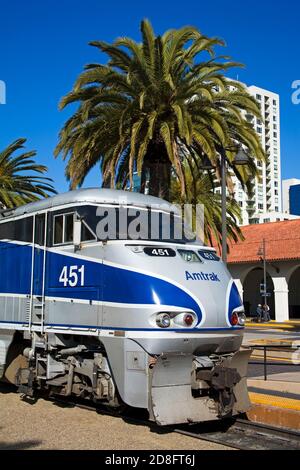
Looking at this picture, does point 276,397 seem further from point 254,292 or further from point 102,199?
point 254,292

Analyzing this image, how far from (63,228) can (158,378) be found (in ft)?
10.4

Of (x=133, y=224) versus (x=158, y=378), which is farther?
(x=133, y=224)

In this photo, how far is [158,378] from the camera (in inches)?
298

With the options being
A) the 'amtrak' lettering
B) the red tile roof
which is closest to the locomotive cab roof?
the 'amtrak' lettering

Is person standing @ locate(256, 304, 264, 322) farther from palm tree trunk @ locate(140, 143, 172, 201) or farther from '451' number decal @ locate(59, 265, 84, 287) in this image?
'451' number decal @ locate(59, 265, 84, 287)

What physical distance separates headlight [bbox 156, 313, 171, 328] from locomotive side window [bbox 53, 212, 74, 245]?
2.27 metres

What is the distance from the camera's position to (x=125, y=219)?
29.4 ft

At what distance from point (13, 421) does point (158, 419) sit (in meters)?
2.56

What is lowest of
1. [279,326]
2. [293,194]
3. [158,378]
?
[279,326]

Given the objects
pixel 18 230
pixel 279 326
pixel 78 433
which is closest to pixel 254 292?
pixel 279 326

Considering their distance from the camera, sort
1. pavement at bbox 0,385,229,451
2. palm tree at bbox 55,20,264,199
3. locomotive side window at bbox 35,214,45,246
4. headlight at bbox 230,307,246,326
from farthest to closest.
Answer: palm tree at bbox 55,20,264,199 → locomotive side window at bbox 35,214,45,246 → headlight at bbox 230,307,246,326 → pavement at bbox 0,385,229,451

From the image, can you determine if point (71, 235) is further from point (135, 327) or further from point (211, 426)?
point (211, 426)

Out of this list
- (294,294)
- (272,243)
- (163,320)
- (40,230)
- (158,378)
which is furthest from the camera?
(294,294)

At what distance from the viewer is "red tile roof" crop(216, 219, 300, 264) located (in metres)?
40.4
